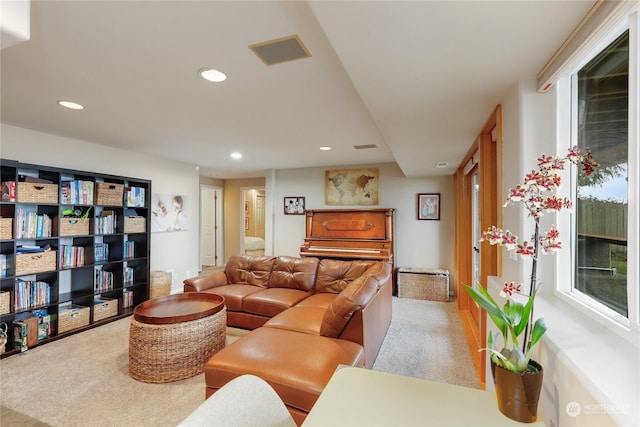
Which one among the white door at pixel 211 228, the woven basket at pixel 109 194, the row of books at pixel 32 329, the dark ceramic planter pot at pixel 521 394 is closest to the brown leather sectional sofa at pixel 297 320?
the dark ceramic planter pot at pixel 521 394

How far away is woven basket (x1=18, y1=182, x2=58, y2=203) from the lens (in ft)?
9.71

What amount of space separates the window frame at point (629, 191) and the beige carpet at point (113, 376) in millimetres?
1462

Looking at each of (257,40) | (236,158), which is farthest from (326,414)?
(236,158)

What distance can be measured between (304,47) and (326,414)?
1754 millimetres

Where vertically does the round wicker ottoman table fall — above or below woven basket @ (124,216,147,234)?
below

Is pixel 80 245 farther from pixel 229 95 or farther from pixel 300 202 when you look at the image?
pixel 300 202

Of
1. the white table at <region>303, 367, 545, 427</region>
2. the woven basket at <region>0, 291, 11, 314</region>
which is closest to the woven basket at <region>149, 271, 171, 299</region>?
the woven basket at <region>0, 291, 11, 314</region>

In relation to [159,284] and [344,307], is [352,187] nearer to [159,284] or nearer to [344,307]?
[159,284]

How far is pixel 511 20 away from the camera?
3.50ft

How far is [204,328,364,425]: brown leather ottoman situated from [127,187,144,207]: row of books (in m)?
3.06

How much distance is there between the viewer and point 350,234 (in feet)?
17.0

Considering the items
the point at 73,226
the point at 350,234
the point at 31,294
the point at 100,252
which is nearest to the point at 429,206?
the point at 350,234

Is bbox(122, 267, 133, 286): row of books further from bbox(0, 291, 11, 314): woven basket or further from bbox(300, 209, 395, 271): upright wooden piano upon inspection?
bbox(300, 209, 395, 271): upright wooden piano

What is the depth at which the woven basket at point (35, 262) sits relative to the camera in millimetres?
2936
